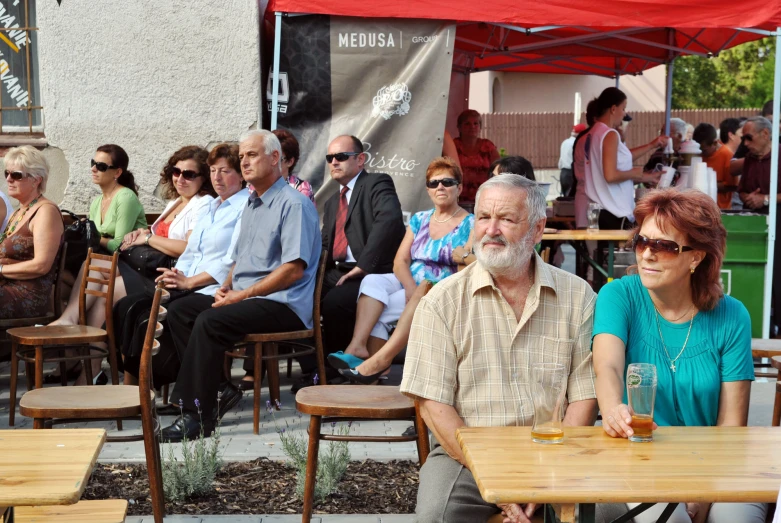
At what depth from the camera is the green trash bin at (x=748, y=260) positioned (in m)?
7.80

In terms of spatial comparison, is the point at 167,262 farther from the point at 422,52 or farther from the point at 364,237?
the point at 422,52

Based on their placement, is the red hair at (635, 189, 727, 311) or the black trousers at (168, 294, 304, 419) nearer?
the red hair at (635, 189, 727, 311)

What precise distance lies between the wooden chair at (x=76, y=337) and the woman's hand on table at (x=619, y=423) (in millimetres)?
3589

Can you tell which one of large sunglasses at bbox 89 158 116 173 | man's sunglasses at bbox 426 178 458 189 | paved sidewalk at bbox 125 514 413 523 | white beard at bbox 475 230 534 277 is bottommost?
paved sidewalk at bbox 125 514 413 523

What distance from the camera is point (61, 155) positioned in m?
8.26

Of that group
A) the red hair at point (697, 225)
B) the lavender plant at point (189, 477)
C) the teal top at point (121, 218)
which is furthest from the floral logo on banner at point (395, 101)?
the red hair at point (697, 225)

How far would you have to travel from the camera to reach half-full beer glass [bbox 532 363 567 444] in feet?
8.37

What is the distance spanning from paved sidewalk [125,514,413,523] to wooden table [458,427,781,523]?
Result: 1.49m

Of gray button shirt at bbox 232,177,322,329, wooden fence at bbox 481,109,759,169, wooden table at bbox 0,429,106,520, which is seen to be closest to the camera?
wooden table at bbox 0,429,106,520

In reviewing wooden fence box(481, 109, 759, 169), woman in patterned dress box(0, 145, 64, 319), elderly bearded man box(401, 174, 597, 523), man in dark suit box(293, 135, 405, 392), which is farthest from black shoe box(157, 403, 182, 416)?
wooden fence box(481, 109, 759, 169)

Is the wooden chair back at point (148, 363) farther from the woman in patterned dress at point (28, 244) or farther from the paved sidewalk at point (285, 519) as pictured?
the woman in patterned dress at point (28, 244)

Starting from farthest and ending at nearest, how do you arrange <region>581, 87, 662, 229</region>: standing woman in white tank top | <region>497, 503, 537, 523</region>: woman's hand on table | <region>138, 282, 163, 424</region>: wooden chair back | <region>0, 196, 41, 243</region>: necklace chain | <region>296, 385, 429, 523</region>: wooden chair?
<region>581, 87, 662, 229</region>: standing woman in white tank top, <region>0, 196, 41, 243</region>: necklace chain, <region>138, 282, 163, 424</region>: wooden chair back, <region>296, 385, 429, 523</region>: wooden chair, <region>497, 503, 537, 523</region>: woman's hand on table

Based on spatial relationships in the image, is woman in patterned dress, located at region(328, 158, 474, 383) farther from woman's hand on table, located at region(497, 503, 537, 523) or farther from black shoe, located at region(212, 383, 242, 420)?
woman's hand on table, located at region(497, 503, 537, 523)

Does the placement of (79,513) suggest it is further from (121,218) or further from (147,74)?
(147,74)
